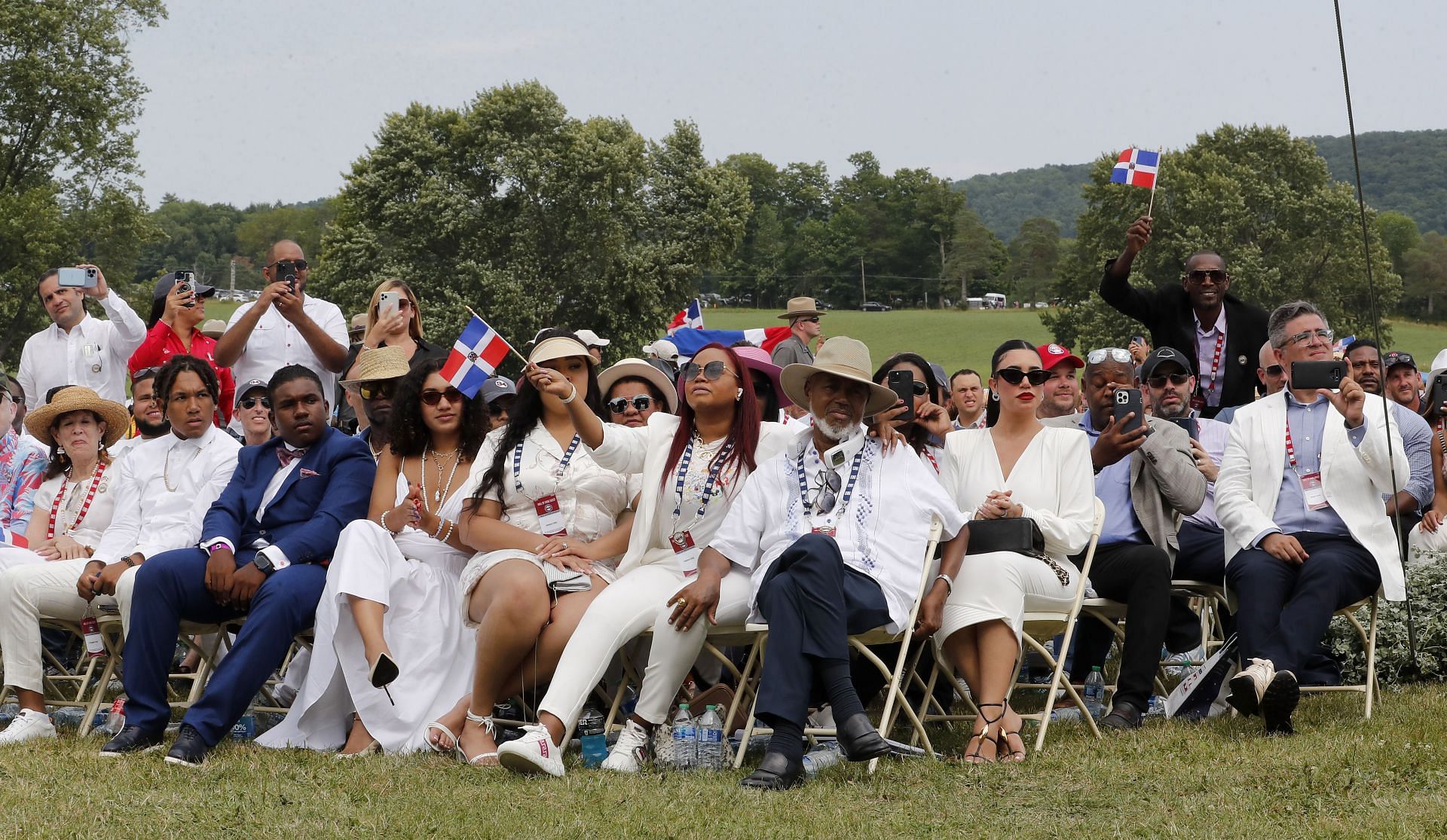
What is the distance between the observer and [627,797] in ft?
16.7

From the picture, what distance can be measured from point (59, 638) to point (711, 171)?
43575 millimetres

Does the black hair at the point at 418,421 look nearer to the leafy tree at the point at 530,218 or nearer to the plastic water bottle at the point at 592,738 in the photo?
the plastic water bottle at the point at 592,738

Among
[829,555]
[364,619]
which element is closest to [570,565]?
[364,619]

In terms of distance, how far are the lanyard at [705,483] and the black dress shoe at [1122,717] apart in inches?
74.3

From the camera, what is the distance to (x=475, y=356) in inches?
265

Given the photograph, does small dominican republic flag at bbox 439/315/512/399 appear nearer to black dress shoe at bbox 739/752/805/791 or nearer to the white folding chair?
the white folding chair

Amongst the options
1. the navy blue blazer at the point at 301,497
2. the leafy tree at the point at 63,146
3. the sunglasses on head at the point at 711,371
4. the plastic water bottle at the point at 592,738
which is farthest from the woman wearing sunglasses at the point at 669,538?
the leafy tree at the point at 63,146

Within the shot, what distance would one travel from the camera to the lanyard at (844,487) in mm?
5961

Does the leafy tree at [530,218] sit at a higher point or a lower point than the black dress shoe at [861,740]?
higher

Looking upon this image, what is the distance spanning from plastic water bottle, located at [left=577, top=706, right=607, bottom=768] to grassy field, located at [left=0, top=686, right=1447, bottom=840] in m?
0.27

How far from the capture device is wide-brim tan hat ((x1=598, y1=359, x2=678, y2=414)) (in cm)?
734

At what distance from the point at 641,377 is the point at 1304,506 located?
122 inches

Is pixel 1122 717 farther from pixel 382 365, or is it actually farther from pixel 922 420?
pixel 382 365

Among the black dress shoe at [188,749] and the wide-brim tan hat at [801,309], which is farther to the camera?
the wide-brim tan hat at [801,309]
